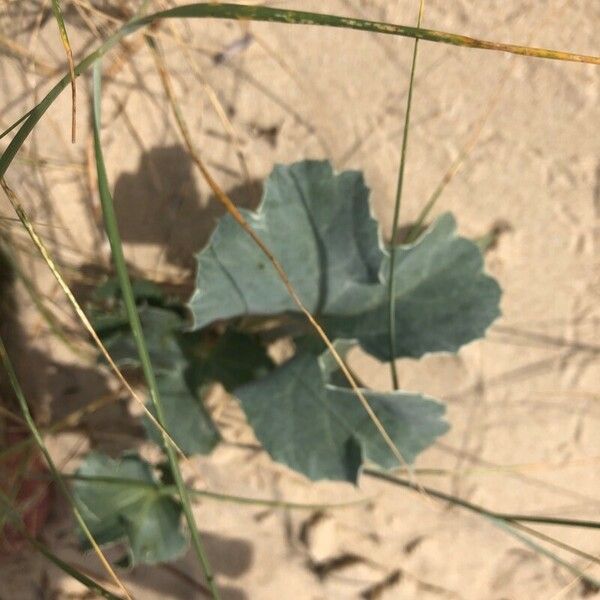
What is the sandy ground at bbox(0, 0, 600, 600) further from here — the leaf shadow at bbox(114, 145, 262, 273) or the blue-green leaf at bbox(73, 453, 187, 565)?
the blue-green leaf at bbox(73, 453, 187, 565)

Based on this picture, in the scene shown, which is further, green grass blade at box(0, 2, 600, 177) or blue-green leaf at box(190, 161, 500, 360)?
blue-green leaf at box(190, 161, 500, 360)

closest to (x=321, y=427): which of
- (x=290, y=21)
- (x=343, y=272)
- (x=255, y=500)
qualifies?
(x=343, y=272)

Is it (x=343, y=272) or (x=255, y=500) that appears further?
(x=255, y=500)

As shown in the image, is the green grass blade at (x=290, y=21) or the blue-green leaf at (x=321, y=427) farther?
the blue-green leaf at (x=321, y=427)

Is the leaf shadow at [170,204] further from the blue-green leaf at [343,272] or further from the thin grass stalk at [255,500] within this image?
the thin grass stalk at [255,500]

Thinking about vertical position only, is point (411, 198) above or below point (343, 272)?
above

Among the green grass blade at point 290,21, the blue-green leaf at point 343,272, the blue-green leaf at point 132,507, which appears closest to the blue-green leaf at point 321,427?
the blue-green leaf at point 343,272

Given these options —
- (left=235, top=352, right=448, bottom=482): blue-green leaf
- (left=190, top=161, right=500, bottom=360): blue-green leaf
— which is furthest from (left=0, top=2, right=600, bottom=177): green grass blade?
(left=235, top=352, right=448, bottom=482): blue-green leaf

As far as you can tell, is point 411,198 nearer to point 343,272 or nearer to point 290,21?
point 343,272

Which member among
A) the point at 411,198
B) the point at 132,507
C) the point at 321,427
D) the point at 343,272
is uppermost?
the point at 411,198
